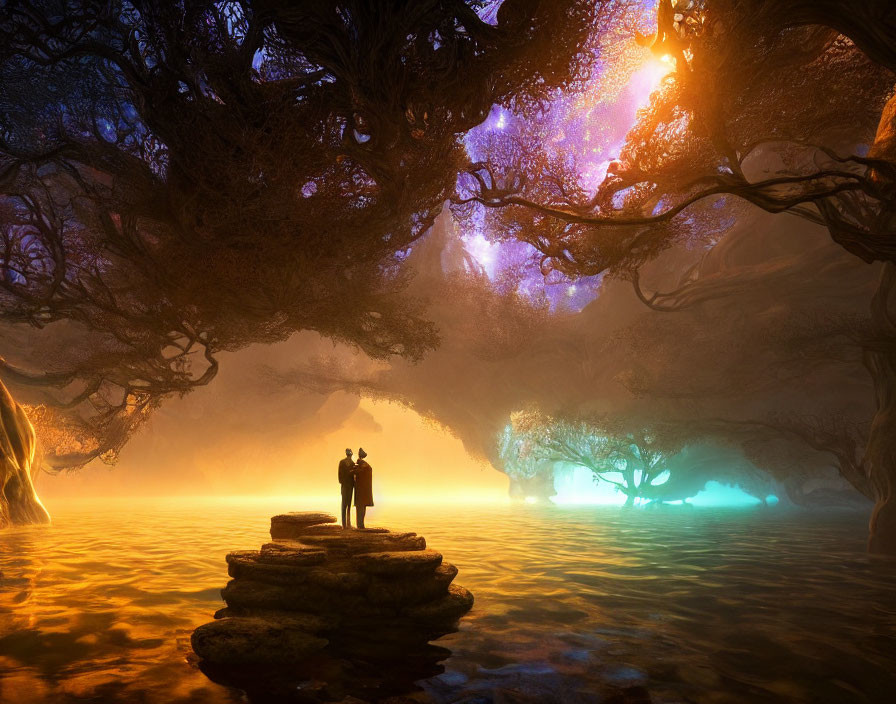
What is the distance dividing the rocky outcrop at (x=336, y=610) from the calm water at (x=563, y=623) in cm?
29

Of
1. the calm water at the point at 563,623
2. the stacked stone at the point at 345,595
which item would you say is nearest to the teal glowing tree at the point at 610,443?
the calm water at the point at 563,623

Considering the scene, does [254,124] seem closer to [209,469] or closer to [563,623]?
[563,623]

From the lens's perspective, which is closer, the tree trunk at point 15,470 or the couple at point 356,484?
the couple at point 356,484

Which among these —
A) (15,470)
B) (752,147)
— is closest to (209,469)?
(15,470)

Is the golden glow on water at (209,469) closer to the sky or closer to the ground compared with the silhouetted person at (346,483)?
closer to the sky

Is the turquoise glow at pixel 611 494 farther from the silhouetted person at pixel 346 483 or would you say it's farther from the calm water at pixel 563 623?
the silhouetted person at pixel 346 483

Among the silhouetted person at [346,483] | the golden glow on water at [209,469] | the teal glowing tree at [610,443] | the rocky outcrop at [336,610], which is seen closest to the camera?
the rocky outcrop at [336,610]

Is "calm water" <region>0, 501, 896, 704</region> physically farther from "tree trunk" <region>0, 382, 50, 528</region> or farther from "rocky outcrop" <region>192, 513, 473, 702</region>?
"tree trunk" <region>0, 382, 50, 528</region>

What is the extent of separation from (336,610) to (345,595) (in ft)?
0.63

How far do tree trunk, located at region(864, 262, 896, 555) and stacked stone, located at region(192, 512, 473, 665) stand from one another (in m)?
10.3

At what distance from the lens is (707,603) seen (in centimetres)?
717

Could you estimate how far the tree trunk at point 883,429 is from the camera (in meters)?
11.8

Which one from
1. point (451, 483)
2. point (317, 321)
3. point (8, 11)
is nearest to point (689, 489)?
point (317, 321)

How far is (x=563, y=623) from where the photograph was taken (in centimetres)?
620
